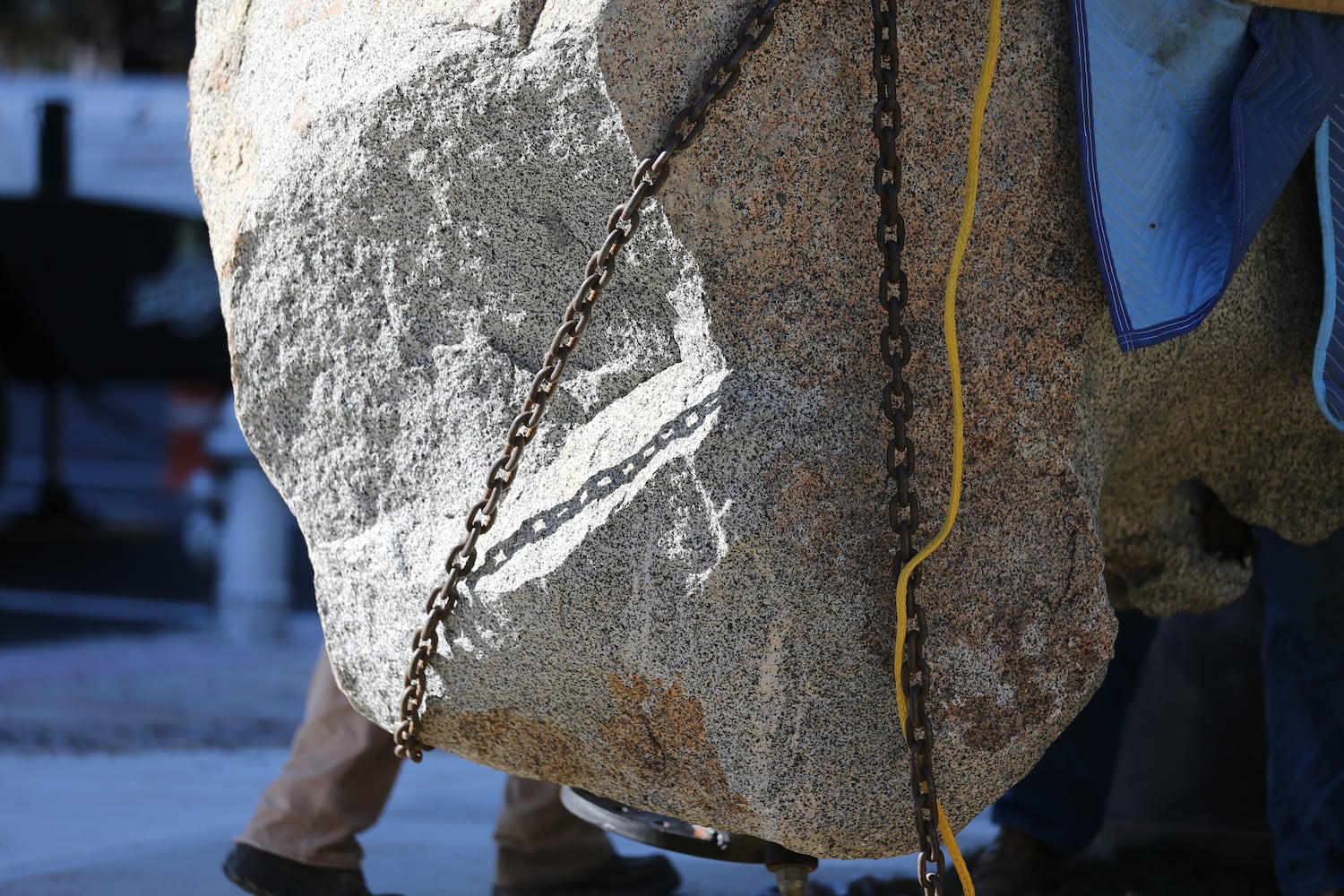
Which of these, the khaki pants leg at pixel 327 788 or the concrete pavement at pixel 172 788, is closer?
the khaki pants leg at pixel 327 788

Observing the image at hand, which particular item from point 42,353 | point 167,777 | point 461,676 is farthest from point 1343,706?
point 42,353

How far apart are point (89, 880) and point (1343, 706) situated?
2175mm

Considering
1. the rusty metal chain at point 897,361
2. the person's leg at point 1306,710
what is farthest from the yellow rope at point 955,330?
the person's leg at point 1306,710

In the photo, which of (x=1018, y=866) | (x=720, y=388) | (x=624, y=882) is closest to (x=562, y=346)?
(x=720, y=388)

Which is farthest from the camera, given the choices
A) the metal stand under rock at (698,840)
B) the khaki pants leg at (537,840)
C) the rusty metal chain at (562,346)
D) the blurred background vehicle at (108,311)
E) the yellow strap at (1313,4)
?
the blurred background vehicle at (108,311)

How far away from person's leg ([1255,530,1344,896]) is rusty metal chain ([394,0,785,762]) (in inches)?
52.9

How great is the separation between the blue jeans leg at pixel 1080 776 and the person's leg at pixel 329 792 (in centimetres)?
114

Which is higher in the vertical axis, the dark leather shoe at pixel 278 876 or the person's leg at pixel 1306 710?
the person's leg at pixel 1306 710

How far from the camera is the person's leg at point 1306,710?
228 cm

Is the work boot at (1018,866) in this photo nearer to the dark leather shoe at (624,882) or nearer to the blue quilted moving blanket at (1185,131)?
the dark leather shoe at (624,882)

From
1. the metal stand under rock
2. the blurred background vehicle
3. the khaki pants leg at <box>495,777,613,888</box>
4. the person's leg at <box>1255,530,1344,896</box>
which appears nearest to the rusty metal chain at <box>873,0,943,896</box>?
the metal stand under rock

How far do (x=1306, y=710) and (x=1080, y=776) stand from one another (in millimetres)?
420

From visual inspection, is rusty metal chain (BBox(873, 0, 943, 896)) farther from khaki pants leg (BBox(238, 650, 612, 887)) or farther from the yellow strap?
khaki pants leg (BBox(238, 650, 612, 887))

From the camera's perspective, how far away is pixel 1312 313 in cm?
184
